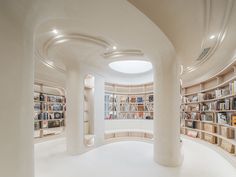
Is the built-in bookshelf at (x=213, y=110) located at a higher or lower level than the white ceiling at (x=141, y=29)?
lower

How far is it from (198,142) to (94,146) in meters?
3.74

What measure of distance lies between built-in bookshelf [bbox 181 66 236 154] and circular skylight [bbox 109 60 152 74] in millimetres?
2122

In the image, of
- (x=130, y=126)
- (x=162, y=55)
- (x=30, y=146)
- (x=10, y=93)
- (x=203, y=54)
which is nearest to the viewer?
(x=10, y=93)

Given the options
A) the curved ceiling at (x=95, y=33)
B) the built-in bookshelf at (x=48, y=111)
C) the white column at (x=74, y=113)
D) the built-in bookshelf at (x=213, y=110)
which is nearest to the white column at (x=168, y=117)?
the curved ceiling at (x=95, y=33)

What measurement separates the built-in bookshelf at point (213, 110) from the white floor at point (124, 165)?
2.04 ft

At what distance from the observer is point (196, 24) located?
2.53 m

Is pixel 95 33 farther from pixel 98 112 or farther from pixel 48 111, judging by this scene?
pixel 48 111

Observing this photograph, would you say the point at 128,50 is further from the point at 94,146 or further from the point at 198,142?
the point at 198,142

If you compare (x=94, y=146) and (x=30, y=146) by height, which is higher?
(x=30, y=146)

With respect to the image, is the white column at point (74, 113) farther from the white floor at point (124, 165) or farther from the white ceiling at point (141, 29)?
the white ceiling at point (141, 29)

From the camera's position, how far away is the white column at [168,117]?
3355 millimetres

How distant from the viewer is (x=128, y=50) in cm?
409

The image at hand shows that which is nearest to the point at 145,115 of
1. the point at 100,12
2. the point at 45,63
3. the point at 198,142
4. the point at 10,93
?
the point at 198,142

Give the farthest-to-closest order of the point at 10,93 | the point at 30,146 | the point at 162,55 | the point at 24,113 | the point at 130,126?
the point at 130,126, the point at 162,55, the point at 30,146, the point at 24,113, the point at 10,93
